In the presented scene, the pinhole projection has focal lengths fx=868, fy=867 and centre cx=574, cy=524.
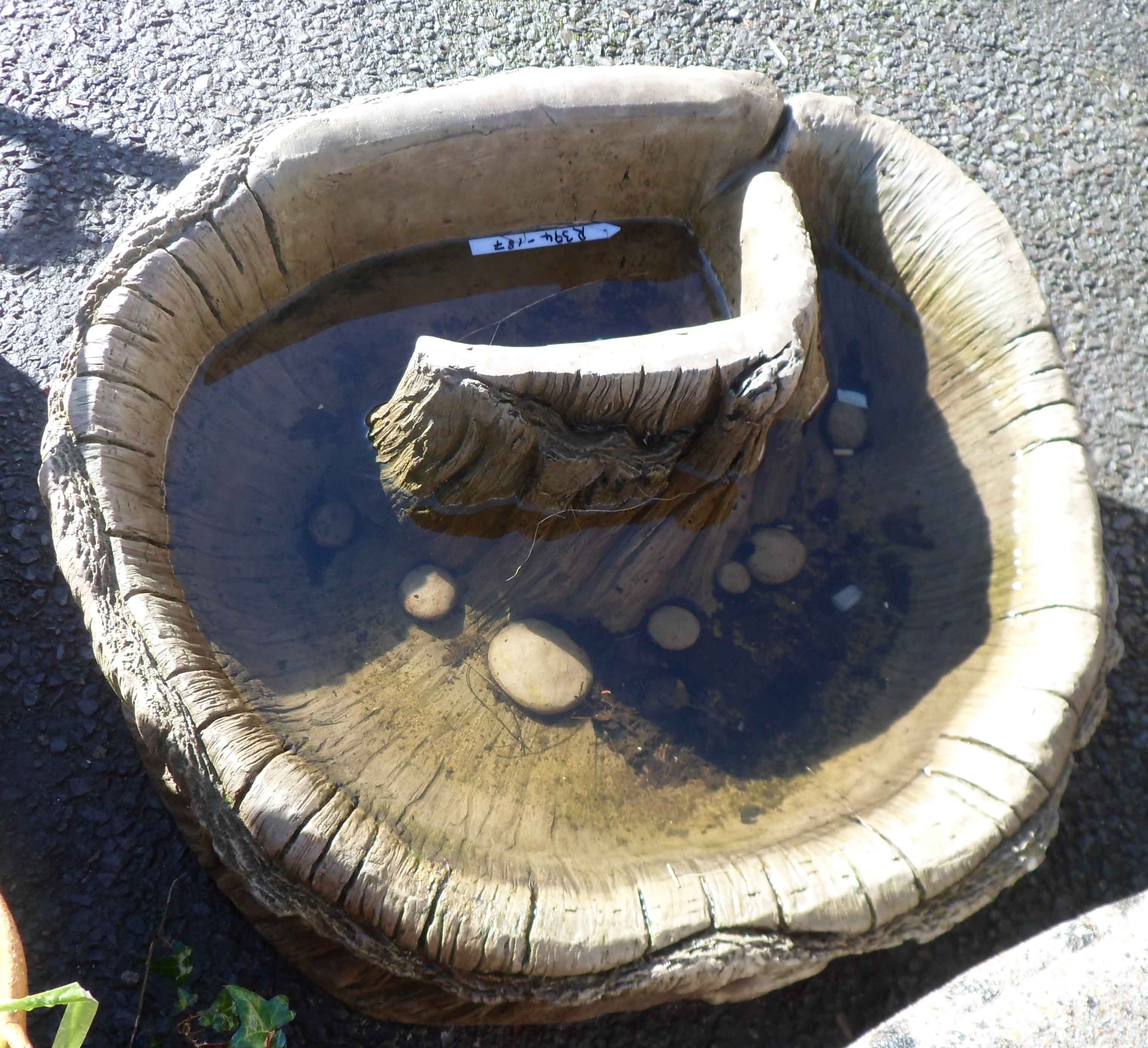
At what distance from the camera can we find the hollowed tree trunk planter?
1915 mm

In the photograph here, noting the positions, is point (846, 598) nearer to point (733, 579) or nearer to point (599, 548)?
point (733, 579)

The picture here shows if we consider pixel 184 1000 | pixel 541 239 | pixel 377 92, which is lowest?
pixel 184 1000

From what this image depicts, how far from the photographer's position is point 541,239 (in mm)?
2941

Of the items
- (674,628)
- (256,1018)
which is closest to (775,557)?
(674,628)

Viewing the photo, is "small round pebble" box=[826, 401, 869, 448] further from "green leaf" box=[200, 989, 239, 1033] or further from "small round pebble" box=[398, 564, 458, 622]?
"green leaf" box=[200, 989, 239, 1033]

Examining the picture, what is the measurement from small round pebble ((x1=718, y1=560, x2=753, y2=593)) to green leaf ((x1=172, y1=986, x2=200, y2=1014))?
1.91 meters

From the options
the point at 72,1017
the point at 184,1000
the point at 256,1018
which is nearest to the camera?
the point at 72,1017

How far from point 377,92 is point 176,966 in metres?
3.44

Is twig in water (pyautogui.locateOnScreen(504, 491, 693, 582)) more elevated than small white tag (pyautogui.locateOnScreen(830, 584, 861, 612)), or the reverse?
twig in water (pyautogui.locateOnScreen(504, 491, 693, 582))

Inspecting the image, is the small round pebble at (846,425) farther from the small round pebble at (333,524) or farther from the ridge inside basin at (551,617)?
the small round pebble at (333,524)

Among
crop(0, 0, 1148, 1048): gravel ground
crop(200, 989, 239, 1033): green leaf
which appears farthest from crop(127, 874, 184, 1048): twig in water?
crop(200, 989, 239, 1033): green leaf

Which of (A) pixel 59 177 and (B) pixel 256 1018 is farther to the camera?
(A) pixel 59 177

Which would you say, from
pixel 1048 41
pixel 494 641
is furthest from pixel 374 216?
pixel 1048 41

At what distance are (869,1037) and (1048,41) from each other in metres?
4.46
